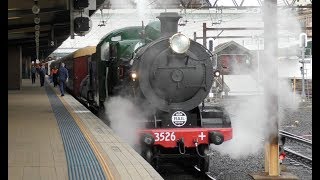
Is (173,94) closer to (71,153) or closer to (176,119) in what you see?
(176,119)

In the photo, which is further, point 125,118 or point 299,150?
point 299,150

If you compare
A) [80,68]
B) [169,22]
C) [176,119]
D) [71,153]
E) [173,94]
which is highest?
[169,22]

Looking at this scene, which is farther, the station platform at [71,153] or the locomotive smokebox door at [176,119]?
the locomotive smokebox door at [176,119]

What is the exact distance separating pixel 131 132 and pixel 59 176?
2.46 metres

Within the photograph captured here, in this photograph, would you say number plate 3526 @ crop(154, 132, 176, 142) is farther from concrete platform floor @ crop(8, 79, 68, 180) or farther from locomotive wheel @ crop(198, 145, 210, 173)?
concrete platform floor @ crop(8, 79, 68, 180)

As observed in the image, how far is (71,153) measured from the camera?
544 cm

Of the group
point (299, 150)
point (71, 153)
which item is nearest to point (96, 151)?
point (71, 153)

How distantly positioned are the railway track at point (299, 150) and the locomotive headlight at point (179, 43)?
2.98 meters

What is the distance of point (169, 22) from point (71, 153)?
8.30 ft

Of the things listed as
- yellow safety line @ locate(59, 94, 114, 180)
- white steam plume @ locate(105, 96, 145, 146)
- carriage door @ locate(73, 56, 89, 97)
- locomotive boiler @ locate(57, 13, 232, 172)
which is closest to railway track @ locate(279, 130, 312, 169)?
locomotive boiler @ locate(57, 13, 232, 172)

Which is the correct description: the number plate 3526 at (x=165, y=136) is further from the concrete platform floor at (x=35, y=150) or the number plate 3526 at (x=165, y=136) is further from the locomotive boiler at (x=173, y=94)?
the concrete platform floor at (x=35, y=150)

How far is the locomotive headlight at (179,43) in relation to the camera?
6.46m

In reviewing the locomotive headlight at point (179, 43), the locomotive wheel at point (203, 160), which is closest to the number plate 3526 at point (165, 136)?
the locomotive wheel at point (203, 160)
